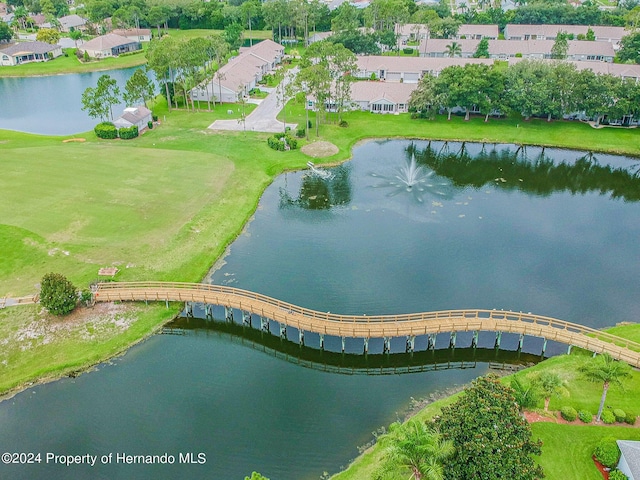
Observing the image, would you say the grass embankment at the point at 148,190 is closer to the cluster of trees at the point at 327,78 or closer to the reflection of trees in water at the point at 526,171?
the cluster of trees at the point at 327,78

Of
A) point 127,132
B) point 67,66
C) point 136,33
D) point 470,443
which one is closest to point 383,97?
point 127,132

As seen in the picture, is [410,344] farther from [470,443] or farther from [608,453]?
[608,453]

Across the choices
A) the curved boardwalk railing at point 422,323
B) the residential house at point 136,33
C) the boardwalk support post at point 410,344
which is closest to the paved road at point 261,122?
the curved boardwalk railing at point 422,323

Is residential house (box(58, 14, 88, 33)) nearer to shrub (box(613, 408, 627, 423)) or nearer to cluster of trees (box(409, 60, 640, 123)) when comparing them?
cluster of trees (box(409, 60, 640, 123))

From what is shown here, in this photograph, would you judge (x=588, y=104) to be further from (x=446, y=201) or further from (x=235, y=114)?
(x=235, y=114)

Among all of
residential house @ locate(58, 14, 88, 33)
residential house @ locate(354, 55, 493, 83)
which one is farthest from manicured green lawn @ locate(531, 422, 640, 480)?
residential house @ locate(58, 14, 88, 33)

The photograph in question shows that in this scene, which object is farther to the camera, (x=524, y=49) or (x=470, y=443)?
(x=524, y=49)
